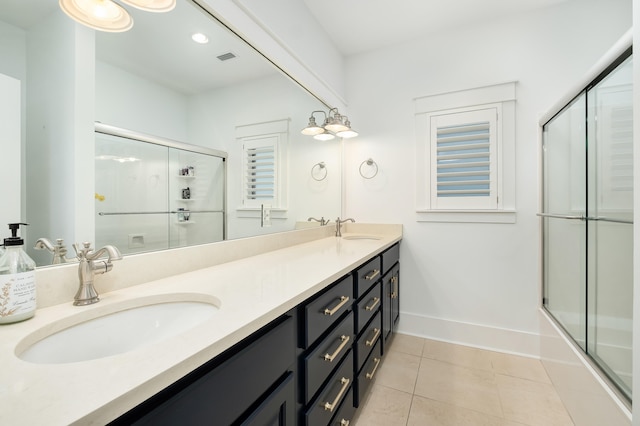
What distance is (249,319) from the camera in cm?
68

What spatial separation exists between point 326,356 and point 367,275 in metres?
0.60

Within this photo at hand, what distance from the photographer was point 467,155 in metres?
2.30

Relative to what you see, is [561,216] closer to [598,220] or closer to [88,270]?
[598,220]

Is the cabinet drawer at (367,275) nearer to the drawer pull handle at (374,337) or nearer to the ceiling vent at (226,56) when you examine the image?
the drawer pull handle at (374,337)

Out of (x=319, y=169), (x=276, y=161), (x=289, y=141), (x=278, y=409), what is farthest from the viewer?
(x=319, y=169)

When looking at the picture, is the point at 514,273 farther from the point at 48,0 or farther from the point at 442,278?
the point at 48,0

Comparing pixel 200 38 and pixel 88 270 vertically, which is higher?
pixel 200 38

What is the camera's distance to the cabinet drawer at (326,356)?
93cm

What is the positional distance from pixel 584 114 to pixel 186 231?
7.07 feet

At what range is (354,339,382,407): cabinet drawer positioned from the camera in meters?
1.44

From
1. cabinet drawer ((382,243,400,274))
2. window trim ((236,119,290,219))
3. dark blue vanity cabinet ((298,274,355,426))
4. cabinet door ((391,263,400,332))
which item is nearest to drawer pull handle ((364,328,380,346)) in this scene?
dark blue vanity cabinet ((298,274,355,426))

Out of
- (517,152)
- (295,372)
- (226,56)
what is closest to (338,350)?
(295,372)

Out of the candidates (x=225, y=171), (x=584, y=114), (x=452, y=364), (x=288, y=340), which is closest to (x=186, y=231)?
(x=225, y=171)

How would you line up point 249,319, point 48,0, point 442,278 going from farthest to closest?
1. point 442,278
2. point 48,0
3. point 249,319
